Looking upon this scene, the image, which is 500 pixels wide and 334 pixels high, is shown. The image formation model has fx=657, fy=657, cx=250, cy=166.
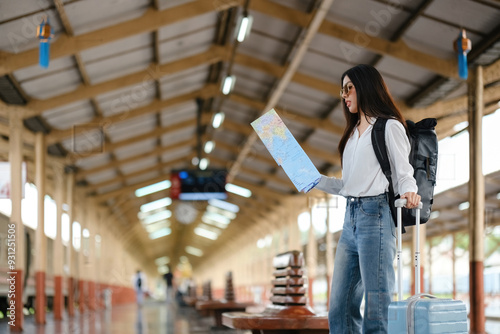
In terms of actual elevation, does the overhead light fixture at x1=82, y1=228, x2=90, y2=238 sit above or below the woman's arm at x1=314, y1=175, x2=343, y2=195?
below

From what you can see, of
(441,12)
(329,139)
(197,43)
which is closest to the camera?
(441,12)

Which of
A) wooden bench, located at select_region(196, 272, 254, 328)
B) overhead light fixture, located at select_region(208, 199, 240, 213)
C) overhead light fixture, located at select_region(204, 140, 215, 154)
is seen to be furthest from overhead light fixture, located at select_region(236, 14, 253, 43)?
overhead light fixture, located at select_region(208, 199, 240, 213)

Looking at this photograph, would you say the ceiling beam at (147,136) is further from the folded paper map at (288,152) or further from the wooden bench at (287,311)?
the folded paper map at (288,152)

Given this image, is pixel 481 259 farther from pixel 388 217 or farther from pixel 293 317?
pixel 388 217

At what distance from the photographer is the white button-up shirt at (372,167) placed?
9.41 feet

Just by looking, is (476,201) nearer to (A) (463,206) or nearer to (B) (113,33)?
(B) (113,33)

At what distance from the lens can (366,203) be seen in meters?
2.96

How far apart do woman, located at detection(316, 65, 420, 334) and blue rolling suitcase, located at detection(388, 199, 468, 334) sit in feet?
0.63

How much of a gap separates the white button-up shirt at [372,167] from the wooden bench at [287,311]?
5.64 ft

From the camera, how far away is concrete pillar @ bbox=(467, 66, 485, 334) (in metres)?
10.1

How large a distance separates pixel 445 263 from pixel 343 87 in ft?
71.9

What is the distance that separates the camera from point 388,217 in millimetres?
2928

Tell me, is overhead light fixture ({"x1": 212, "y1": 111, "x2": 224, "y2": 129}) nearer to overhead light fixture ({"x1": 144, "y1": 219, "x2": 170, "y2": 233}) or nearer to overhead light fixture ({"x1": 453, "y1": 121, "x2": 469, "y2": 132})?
overhead light fixture ({"x1": 453, "y1": 121, "x2": 469, "y2": 132})

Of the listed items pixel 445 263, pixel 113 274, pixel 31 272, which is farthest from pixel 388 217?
pixel 113 274
